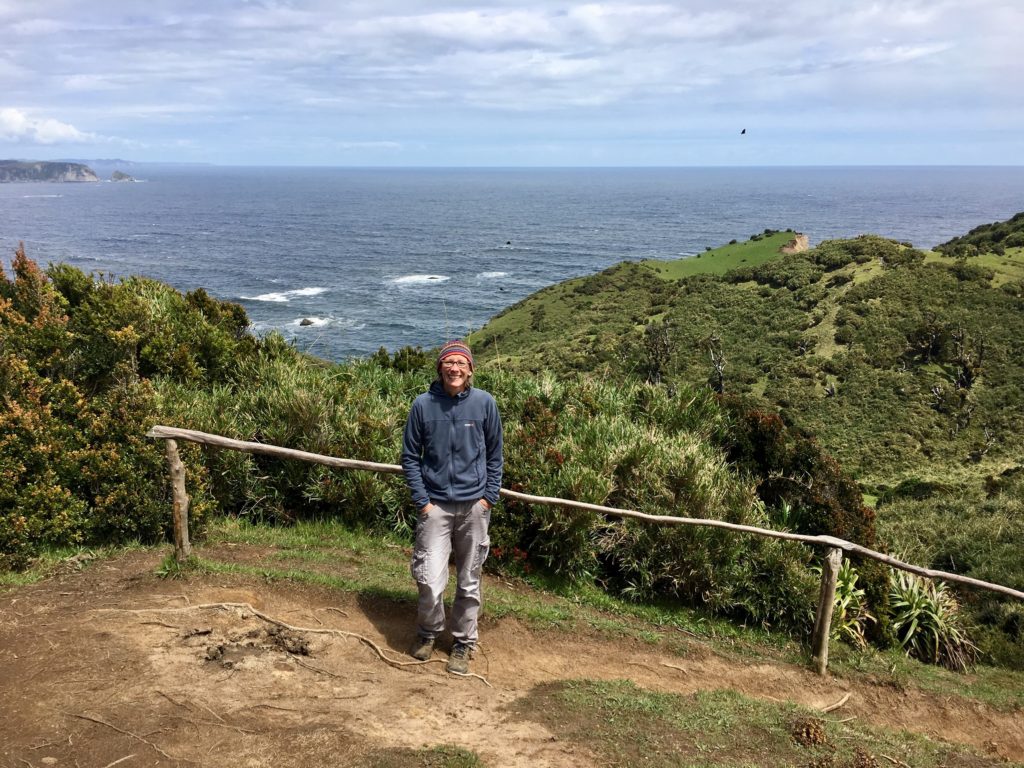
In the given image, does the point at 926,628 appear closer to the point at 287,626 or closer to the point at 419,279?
the point at 287,626

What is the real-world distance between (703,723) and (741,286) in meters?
52.5

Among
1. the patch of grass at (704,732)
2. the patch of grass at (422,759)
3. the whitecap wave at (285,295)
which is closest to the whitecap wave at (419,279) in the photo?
the whitecap wave at (285,295)

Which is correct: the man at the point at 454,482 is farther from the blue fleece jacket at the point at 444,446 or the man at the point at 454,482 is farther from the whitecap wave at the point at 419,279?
the whitecap wave at the point at 419,279

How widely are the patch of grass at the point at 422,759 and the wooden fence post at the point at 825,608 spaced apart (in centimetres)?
413

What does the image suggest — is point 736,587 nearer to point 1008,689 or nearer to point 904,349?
point 1008,689

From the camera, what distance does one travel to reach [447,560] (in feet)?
19.4

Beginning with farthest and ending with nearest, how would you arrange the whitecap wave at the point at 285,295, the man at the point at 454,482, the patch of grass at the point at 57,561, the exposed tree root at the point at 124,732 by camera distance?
1. the whitecap wave at the point at 285,295
2. the patch of grass at the point at 57,561
3. the man at the point at 454,482
4. the exposed tree root at the point at 124,732

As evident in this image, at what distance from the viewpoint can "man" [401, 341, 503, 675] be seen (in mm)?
5754

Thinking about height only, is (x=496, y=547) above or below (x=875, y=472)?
above

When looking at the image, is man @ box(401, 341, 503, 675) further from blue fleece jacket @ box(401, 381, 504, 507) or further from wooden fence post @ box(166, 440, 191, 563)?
wooden fence post @ box(166, 440, 191, 563)

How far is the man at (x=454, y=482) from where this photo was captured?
575 centimetres

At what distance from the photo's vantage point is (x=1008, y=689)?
27.1ft

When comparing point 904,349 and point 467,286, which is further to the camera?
point 467,286

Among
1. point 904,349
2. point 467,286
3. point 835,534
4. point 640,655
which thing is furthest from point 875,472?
point 467,286
